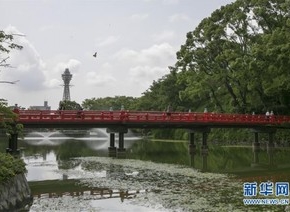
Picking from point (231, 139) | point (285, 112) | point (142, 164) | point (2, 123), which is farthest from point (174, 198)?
point (231, 139)

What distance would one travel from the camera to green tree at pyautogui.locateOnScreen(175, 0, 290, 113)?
4034 centimetres

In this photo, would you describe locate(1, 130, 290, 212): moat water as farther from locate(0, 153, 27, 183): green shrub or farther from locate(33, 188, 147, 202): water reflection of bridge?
locate(0, 153, 27, 183): green shrub

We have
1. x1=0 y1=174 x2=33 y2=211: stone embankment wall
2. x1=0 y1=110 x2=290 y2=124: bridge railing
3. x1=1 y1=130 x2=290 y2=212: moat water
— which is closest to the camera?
x1=0 y1=174 x2=33 y2=211: stone embankment wall

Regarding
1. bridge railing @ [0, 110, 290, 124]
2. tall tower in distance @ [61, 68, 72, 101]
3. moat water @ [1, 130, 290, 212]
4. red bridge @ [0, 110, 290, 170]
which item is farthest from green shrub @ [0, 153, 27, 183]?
tall tower in distance @ [61, 68, 72, 101]

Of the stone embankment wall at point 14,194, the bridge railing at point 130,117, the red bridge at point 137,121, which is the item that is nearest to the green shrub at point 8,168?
the stone embankment wall at point 14,194

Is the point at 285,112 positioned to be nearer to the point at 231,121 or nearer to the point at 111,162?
the point at 231,121

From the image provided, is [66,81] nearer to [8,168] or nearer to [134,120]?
[134,120]

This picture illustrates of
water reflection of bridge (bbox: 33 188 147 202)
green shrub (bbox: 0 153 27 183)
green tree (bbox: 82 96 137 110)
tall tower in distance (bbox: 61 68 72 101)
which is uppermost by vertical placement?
tall tower in distance (bbox: 61 68 72 101)

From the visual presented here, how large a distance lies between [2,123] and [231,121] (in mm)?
27880

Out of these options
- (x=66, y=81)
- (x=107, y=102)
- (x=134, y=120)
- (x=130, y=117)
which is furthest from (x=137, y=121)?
(x=66, y=81)

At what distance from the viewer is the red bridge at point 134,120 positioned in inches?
1284

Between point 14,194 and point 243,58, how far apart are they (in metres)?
33.4

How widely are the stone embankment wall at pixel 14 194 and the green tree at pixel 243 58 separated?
28.4 m

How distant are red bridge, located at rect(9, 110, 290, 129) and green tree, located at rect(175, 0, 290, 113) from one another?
168 inches
